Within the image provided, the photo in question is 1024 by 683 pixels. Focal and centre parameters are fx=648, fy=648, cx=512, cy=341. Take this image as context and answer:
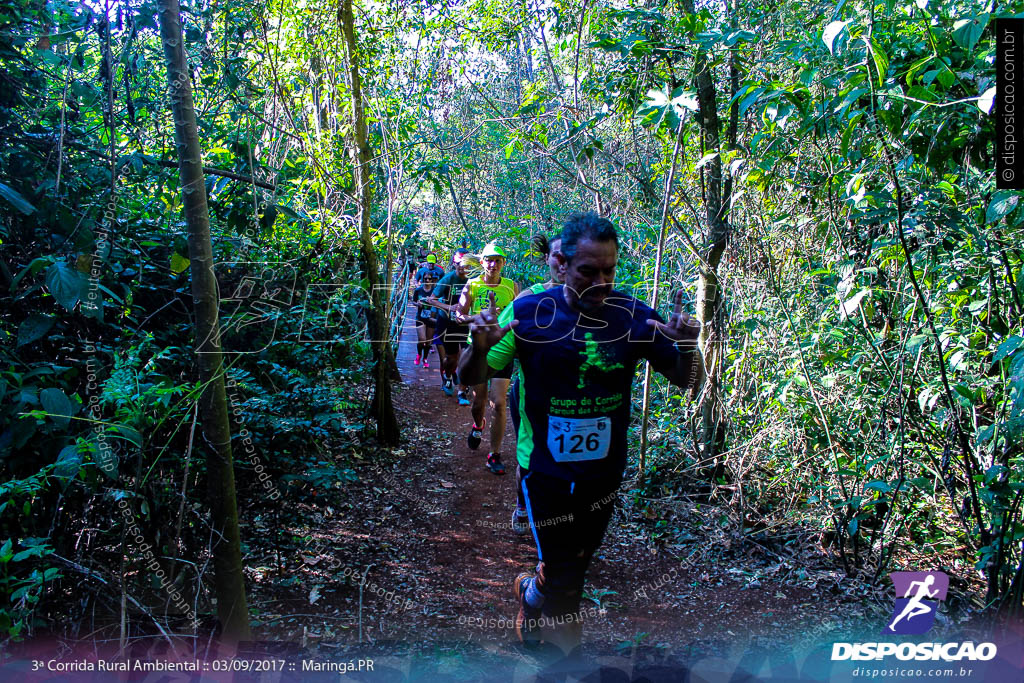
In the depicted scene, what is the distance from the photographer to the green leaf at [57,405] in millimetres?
2184

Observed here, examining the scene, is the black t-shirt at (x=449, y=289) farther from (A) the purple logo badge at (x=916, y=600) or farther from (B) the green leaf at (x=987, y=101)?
(B) the green leaf at (x=987, y=101)

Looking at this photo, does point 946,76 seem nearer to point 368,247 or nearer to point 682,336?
point 682,336

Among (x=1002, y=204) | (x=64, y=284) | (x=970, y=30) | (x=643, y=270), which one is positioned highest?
(x=970, y=30)

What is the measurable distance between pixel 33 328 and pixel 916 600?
13.1 feet

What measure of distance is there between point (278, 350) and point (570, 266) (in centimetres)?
231

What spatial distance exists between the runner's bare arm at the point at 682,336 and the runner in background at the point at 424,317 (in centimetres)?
520

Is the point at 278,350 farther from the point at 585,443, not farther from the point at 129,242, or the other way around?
the point at 585,443

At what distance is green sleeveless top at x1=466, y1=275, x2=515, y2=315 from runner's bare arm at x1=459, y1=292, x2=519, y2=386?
112 inches

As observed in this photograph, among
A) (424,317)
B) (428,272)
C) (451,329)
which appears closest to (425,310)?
(424,317)

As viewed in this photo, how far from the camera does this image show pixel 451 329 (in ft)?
28.2

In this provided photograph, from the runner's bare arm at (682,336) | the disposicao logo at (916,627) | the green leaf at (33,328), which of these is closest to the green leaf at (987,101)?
the runner's bare arm at (682,336)

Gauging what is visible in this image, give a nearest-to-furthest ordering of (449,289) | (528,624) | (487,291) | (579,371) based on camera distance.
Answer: (579,371) → (528,624) → (487,291) → (449,289)

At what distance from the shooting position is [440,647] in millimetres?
3260

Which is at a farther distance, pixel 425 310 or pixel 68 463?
pixel 425 310
